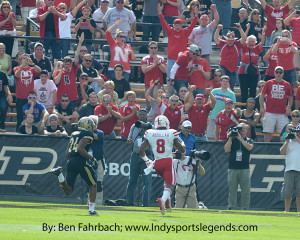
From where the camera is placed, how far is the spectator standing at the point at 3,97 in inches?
754

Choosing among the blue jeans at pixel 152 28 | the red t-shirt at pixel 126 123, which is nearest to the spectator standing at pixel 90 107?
the red t-shirt at pixel 126 123

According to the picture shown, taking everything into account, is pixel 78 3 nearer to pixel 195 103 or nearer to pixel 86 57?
pixel 86 57

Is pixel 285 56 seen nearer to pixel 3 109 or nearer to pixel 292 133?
pixel 292 133

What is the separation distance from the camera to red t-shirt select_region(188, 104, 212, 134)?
18.6 m

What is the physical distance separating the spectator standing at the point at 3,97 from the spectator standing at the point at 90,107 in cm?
197

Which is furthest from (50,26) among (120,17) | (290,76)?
(290,76)

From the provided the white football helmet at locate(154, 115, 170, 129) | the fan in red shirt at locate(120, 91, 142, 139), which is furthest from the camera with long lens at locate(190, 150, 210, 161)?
the fan in red shirt at locate(120, 91, 142, 139)

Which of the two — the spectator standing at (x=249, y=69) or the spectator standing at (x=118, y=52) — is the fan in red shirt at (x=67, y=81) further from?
the spectator standing at (x=249, y=69)

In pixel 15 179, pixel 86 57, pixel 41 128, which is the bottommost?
pixel 15 179

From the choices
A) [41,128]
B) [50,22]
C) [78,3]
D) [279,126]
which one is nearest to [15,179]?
[41,128]

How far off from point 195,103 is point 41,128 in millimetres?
3743

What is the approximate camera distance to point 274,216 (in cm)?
1504

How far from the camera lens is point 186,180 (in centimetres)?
1706

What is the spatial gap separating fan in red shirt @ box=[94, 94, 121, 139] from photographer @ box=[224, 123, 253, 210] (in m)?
2.72
